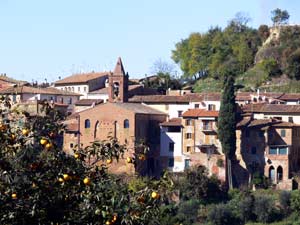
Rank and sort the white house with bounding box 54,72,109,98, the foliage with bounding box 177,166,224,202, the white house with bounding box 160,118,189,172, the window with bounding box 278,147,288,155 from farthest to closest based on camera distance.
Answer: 1. the white house with bounding box 54,72,109,98
2. the white house with bounding box 160,118,189,172
3. the window with bounding box 278,147,288,155
4. the foliage with bounding box 177,166,224,202

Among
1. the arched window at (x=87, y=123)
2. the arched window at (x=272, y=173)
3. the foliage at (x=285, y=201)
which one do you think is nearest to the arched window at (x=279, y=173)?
the arched window at (x=272, y=173)

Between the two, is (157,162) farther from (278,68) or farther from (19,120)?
(19,120)

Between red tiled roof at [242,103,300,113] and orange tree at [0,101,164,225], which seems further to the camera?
red tiled roof at [242,103,300,113]

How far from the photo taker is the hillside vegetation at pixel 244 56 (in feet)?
179

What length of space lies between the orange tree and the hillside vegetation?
150 ft

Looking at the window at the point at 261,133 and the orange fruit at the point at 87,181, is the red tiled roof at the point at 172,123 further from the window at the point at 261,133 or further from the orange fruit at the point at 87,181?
the orange fruit at the point at 87,181

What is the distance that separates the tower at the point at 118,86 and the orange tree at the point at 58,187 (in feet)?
124

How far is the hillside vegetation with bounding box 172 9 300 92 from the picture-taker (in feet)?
179

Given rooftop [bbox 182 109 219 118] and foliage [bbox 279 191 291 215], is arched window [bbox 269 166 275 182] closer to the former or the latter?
foliage [bbox 279 191 291 215]

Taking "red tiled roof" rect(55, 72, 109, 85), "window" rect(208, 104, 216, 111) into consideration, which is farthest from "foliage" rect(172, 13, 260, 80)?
"window" rect(208, 104, 216, 111)

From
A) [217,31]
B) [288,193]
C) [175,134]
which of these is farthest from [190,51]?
[288,193]

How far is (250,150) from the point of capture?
40.7 metres

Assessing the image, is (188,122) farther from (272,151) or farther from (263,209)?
(263,209)

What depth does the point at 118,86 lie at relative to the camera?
45969 millimetres
